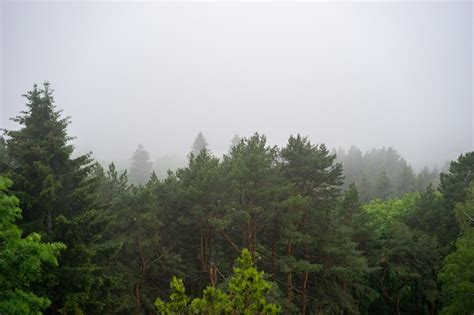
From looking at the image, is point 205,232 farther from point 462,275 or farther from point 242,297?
point 242,297

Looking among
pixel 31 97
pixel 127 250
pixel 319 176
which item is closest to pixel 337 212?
pixel 319 176

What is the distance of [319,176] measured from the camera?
894 inches

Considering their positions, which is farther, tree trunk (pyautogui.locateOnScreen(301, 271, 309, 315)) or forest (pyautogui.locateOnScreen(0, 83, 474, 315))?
tree trunk (pyautogui.locateOnScreen(301, 271, 309, 315))

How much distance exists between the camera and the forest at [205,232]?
1458 cm

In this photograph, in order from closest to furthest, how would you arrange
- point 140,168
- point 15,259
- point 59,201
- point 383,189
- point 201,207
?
point 15,259, point 59,201, point 201,207, point 383,189, point 140,168

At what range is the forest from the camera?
14.6 m

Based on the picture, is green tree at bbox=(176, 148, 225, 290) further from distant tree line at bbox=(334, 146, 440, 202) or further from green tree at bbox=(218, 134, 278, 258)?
distant tree line at bbox=(334, 146, 440, 202)

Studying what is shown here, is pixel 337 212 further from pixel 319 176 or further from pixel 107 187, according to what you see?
pixel 107 187

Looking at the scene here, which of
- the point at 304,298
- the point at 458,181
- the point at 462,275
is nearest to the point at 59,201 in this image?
the point at 304,298

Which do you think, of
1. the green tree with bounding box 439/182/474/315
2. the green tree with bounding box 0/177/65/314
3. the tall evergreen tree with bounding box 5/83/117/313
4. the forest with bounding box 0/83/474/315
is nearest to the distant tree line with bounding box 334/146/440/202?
the forest with bounding box 0/83/474/315

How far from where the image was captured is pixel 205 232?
890 inches

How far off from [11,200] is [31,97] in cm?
766

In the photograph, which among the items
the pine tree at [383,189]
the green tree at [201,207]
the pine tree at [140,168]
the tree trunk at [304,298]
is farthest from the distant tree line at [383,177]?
the pine tree at [140,168]

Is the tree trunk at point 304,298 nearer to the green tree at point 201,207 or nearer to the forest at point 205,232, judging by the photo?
the forest at point 205,232
